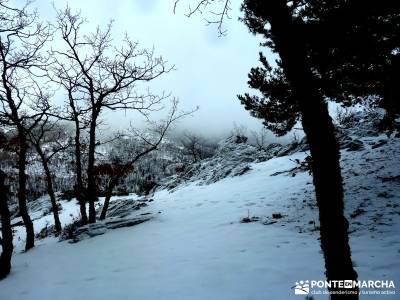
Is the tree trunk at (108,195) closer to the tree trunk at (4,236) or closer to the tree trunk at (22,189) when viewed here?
the tree trunk at (22,189)

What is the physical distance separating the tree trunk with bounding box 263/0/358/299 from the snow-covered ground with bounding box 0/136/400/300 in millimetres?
1640

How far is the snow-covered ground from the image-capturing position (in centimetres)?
520

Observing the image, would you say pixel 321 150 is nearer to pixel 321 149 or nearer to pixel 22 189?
pixel 321 149

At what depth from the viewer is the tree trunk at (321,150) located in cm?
312

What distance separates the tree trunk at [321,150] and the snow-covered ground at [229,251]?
64.5 inches

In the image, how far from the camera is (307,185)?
38.3ft

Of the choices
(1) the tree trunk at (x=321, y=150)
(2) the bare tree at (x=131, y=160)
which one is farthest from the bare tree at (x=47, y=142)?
(1) the tree trunk at (x=321, y=150)

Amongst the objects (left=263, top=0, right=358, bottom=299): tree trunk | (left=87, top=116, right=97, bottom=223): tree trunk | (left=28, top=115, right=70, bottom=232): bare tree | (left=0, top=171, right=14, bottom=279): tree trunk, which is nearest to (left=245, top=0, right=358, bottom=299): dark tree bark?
(left=263, top=0, right=358, bottom=299): tree trunk

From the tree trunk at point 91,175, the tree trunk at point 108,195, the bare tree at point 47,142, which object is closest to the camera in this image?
the tree trunk at point 91,175

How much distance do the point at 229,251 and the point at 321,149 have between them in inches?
167

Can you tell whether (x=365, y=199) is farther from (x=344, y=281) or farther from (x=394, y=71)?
(x=344, y=281)

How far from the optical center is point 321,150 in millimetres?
3221

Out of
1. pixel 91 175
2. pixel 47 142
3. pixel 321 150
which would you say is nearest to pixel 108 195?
pixel 91 175

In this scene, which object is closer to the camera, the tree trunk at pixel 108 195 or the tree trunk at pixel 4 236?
the tree trunk at pixel 4 236
